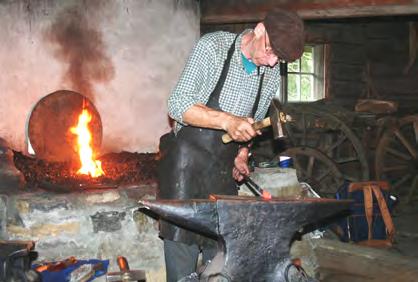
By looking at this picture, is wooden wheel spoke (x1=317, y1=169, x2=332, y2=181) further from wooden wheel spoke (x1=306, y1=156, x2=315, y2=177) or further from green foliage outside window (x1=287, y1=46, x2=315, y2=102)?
green foliage outside window (x1=287, y1=46, x2=315, y2=102)

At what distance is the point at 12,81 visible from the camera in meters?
4.61

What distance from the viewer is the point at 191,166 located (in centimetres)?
296

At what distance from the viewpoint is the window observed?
317 inches

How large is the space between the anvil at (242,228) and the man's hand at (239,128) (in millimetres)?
384

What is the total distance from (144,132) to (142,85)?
519 millimetres

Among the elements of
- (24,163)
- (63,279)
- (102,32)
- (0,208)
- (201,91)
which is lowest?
(63,279)

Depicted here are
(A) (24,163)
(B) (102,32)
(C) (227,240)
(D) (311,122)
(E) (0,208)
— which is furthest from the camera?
(D) (311,122)

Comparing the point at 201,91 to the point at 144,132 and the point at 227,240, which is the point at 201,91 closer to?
the point at 227,240

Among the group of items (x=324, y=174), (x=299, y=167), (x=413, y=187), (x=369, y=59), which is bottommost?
(x=413, y=187)

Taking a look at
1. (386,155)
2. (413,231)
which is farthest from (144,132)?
(386,155)

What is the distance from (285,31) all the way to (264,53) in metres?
0.26

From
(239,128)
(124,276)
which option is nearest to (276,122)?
(239,128)

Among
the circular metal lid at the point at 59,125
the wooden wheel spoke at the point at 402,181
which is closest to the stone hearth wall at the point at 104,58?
the circular metal lid at the point at 59,125

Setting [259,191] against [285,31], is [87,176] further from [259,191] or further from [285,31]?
[285,31]
